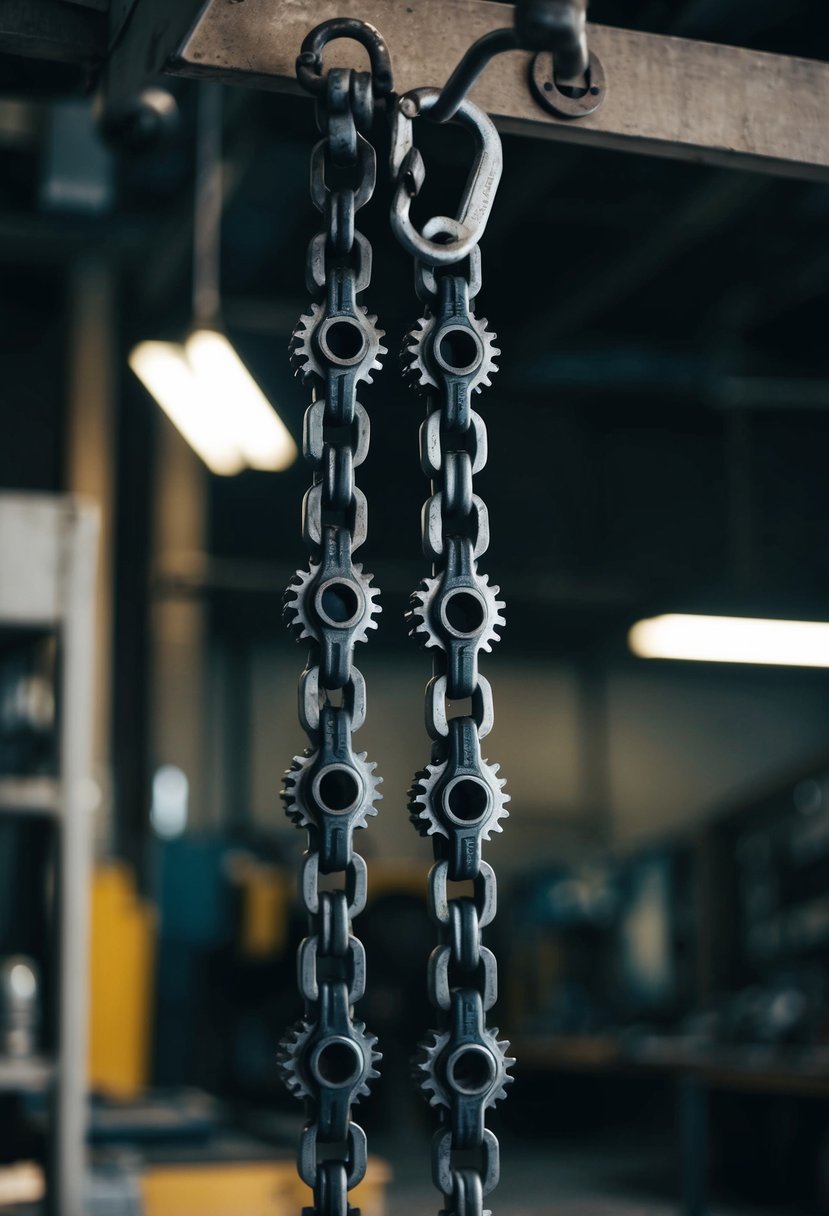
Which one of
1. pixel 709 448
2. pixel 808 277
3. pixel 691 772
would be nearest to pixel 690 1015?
pixel 808 277

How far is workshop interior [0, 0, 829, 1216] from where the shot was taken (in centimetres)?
117

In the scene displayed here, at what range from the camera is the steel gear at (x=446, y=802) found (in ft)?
3.69

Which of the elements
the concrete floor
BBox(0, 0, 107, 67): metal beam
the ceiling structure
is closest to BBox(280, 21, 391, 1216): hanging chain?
BBox(0, 0, 107, 67): metal beam

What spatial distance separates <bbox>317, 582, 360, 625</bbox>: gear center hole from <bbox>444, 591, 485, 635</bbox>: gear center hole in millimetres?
71

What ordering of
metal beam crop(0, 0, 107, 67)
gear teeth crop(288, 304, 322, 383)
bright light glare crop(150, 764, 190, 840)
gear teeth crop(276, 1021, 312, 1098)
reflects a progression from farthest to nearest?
bright light glare crop(150, 764, 190, 840) < metal beam crop(0, 0, 107, 67) < gear teeth crop(288, 304, 322, 383) < gear teeth crop(276, 1021, 312, 1098)

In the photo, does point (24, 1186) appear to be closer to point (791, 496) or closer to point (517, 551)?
Result: point (517, 551)

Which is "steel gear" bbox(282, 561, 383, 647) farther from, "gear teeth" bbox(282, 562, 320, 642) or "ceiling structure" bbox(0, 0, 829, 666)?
"ceiling structure" bbox(0, 0, 829, 666)

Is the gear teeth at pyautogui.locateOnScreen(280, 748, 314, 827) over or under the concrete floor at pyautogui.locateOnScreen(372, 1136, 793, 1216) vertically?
over

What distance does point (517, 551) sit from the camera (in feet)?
32.9

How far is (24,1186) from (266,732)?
262 inches

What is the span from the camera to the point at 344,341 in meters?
1.21

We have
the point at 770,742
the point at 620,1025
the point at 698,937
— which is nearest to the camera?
the point at 698,937

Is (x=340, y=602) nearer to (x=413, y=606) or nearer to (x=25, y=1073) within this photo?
(x=413, y=606)

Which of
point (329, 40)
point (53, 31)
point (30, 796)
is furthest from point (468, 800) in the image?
point (30, 796)
